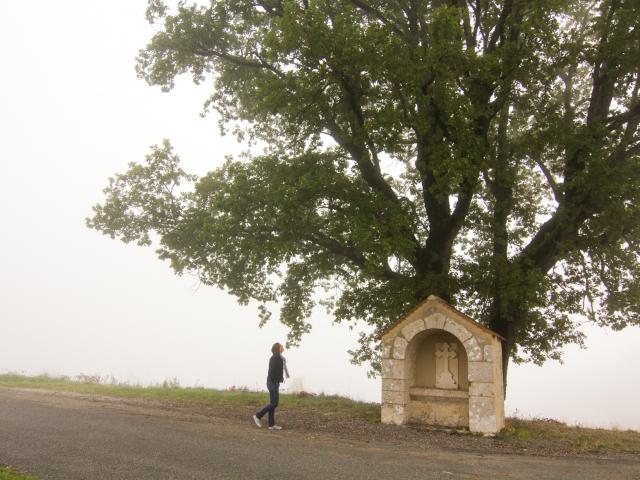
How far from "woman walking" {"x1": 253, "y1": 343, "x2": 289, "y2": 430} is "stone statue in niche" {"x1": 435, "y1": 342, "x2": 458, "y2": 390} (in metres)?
4.12

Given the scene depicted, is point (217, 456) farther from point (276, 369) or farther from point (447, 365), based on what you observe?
point (447, 365)

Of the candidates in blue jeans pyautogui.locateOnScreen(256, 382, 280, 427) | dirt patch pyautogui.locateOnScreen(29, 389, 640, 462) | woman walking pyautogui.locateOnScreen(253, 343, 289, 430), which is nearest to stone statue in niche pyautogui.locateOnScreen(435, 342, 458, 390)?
dirt patch pyautogui.locateOnScreen(29, 389, 640, 462)

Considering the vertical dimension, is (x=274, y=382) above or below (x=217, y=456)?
above

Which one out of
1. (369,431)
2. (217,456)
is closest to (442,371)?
(369,431)

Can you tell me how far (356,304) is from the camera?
54.6 feet

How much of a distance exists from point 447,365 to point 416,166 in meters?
5.79

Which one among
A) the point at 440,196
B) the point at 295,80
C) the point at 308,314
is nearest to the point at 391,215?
the point at 440,196

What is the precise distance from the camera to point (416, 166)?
15898 mm

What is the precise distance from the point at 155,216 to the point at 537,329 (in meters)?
12.6

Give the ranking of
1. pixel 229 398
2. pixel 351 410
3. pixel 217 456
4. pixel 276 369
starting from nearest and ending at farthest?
pixel 217 456 → pixel 276 369 → pixel 351 410 → pixel 229 398

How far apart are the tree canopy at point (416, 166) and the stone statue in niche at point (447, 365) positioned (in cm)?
178

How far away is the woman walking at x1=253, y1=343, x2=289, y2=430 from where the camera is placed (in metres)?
12.3

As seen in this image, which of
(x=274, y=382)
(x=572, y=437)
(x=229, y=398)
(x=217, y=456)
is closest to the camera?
(x=217, y=456)

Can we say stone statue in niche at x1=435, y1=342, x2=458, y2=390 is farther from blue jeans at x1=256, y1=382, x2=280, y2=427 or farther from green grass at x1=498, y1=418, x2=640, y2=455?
blue jeans at x1=256, y1=382, x2=280, y2=427
